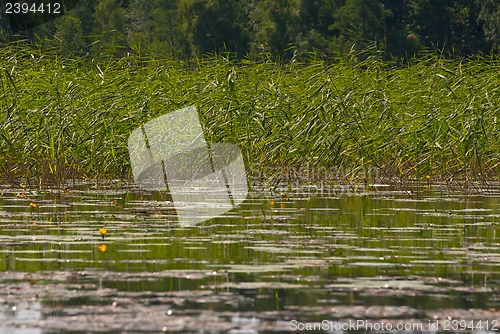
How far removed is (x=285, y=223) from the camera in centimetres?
924

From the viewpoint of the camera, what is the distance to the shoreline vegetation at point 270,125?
41.1 feet

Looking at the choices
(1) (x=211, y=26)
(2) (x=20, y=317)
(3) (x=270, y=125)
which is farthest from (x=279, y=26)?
(2) (x=20, y=317)

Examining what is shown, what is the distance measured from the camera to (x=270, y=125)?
13.2m

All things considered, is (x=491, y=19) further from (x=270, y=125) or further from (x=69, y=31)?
(x=270, y=125)

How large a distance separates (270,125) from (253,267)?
619cm

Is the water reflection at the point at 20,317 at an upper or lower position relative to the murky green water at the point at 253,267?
upper

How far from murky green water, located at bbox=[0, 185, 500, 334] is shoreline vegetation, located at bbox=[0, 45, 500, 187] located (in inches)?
67.0

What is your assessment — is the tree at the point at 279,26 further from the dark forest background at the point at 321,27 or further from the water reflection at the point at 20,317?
the water reflection at the point at 20,317

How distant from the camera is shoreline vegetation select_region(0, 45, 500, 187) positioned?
1254cm

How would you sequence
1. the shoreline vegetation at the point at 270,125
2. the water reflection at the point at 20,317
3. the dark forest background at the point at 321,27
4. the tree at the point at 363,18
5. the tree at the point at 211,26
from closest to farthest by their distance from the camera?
the water reflection at the point at 20,317, the shoreline vegetation at the point at 270,125, the dark forest background at the point at 321,27, the tree at the point at 363,18, the tree at the point at 211,26

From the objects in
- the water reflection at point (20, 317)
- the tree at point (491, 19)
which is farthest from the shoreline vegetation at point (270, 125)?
the tree at point (491, 19)

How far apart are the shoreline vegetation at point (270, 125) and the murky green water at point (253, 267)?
67.0 inches

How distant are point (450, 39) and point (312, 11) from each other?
210 inches

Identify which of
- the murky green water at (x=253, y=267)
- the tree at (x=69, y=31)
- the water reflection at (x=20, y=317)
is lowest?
the murky green water at (x=253, y=267)
